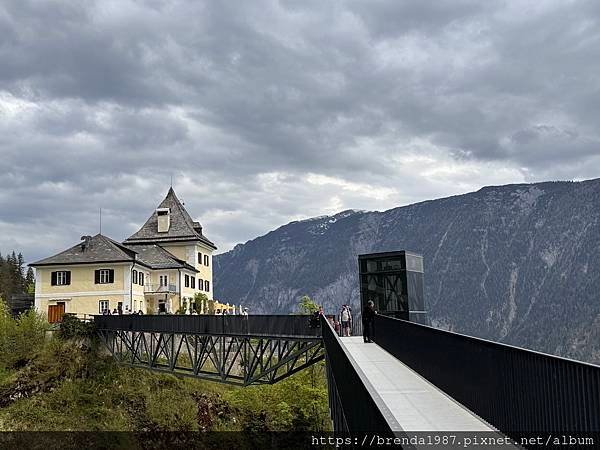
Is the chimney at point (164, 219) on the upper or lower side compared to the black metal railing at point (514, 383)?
upper

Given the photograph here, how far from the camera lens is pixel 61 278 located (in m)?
55.7

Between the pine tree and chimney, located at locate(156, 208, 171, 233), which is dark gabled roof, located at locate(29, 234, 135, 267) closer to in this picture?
chimney, located at locate(156, 208, 171, 233)

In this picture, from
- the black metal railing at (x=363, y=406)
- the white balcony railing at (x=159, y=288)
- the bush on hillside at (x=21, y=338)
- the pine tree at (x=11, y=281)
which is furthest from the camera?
the pine tree at (x=11, y=281)

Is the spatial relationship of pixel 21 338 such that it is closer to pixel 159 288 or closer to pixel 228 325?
pixel 159 288

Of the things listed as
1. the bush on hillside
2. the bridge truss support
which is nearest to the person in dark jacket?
the bridge truss support

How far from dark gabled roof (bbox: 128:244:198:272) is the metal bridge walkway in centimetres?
4641

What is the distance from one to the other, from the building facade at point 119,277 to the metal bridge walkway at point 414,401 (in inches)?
1490

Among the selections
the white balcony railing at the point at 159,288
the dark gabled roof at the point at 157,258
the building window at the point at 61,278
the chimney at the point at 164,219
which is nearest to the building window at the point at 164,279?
the white balcony railing at the point at 159,288

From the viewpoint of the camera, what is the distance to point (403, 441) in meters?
4.56

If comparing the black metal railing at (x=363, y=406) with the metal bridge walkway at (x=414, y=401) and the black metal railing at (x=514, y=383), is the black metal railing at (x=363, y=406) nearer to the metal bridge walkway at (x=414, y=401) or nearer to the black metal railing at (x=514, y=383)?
the metal bridge walkway at (x=414, y=401)

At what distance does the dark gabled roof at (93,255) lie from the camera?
2188 inches

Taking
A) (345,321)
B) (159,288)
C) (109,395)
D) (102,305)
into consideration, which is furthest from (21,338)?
(345,321)

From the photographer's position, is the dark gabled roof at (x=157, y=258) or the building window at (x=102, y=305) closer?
the building window at (x=102, y=305)

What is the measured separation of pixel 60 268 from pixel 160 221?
708 inches
